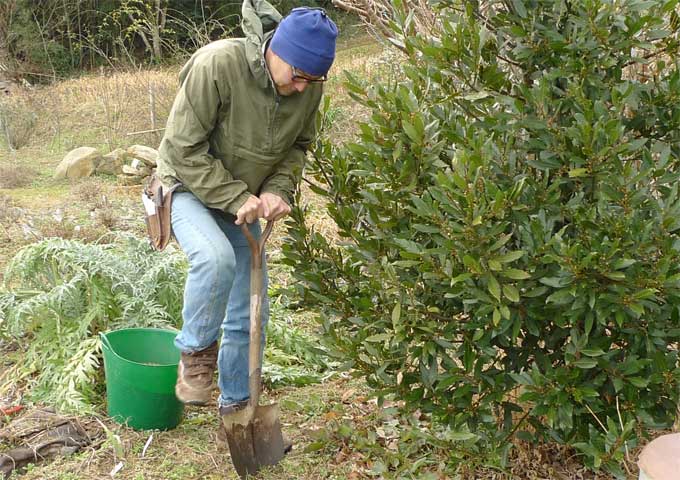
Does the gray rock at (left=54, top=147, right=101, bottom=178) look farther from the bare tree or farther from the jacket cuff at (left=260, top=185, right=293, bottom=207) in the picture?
the jacket cuff at (left=260, top=185, right=293, bottom=207)

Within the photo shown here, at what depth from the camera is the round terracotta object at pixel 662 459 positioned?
207 cm

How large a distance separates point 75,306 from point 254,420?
1531mm

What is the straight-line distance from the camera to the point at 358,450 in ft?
12.3

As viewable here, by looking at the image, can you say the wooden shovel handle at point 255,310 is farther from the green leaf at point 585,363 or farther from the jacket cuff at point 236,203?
the green leaf at point 585,363

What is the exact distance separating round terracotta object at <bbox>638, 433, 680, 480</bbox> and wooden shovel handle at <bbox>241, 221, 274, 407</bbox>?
1.71 meters

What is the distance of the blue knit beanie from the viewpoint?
9.82ft

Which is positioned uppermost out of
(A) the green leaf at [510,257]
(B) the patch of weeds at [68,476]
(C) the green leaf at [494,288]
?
(A) the green leaf at [510,257]

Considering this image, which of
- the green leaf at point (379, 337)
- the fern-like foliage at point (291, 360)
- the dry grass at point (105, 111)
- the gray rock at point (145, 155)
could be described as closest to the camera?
the green leaf at point (379, 337)

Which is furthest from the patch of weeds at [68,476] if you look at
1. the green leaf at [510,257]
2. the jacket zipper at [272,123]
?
the green leaf at [510,257]

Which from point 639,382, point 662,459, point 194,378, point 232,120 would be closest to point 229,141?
point 232,120

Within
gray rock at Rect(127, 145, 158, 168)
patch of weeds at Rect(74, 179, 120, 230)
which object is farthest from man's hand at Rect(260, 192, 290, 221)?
gray rock at Rect(127, 145, 158, 168)

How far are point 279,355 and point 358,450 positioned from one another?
1.05 m

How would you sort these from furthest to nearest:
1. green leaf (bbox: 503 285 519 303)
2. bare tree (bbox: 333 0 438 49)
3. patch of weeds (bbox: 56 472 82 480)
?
1. bare tree (bbox: 333 0 438 49)
2. patch of weeds (bbox: 56 472 82 480)
3. green leaf (bbox: 503 285 519 303)

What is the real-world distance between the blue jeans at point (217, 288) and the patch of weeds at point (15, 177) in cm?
681
